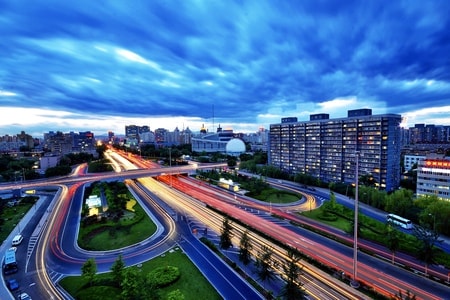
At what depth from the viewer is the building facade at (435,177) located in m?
57.3

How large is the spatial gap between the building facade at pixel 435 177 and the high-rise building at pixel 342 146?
10.4m

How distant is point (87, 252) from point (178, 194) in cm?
3251

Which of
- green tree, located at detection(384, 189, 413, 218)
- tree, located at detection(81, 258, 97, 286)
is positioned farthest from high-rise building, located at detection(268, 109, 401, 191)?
tree, located at detection(81, 258, 97, 286)

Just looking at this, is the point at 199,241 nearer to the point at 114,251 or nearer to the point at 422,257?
the point at 114,251

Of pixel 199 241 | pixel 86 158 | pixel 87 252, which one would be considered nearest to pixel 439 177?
pixel 199 241

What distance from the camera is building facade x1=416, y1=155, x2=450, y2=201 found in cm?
5728

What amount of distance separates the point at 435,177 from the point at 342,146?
28280 millimetres

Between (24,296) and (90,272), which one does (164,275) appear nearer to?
(90,272)

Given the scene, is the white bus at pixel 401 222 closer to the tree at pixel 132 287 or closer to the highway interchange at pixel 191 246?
the highway interchange at pixel 191 246

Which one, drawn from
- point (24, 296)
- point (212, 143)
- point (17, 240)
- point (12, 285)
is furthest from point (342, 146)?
point (212, 143)

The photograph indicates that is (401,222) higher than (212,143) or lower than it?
lower

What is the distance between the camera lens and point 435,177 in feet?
193

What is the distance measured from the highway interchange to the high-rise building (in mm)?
26796

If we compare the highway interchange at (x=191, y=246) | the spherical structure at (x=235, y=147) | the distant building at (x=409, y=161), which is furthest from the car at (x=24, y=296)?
the spherical structure at (x=235, y=147)
